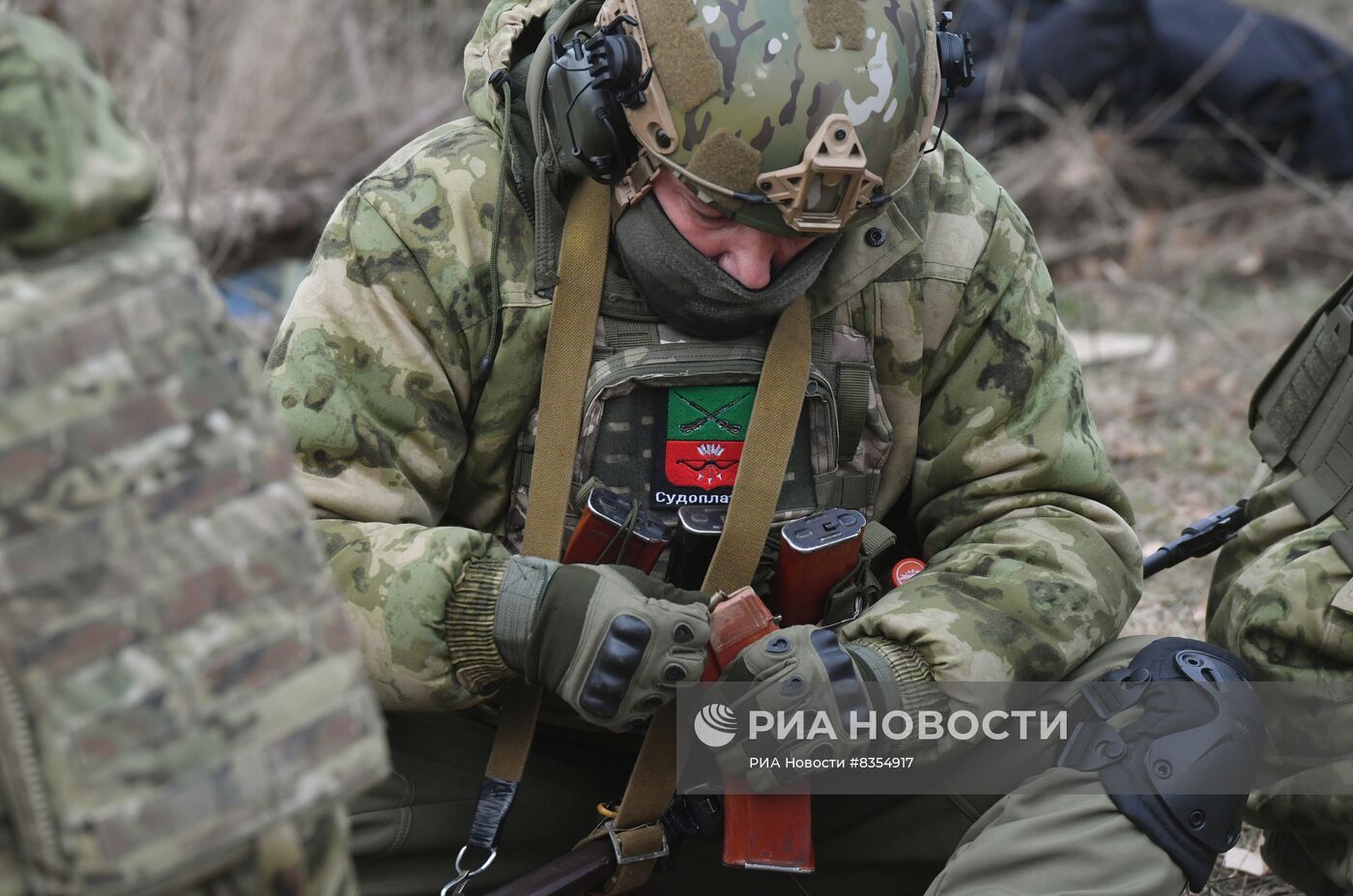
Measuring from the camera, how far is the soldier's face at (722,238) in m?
2.76

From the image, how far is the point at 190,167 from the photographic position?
5.49 m

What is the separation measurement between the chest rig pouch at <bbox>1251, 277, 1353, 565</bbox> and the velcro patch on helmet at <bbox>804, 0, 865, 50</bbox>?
1115 mm

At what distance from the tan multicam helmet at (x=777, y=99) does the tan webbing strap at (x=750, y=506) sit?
1.04 feet

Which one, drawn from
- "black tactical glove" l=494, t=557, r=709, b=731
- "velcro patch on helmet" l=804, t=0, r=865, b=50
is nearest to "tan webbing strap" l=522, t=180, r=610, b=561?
"black tactical glove" l=494, t=557, r=709, b=731

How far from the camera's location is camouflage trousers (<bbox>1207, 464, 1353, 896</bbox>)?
9.25 ft

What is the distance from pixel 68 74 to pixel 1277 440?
241cm

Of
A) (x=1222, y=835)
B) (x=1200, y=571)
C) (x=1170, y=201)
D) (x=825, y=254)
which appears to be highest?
(x=825, y=254)

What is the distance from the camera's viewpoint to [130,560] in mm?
1550

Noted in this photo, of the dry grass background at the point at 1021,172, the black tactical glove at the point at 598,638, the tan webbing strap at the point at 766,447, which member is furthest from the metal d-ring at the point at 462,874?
the dry grass background at the point at 1021,172

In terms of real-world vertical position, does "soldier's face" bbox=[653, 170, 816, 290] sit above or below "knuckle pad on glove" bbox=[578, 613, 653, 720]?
above

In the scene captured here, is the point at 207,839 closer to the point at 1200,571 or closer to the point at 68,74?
the point at 68,74

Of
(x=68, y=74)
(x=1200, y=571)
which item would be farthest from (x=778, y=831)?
(x=1200, y=571)

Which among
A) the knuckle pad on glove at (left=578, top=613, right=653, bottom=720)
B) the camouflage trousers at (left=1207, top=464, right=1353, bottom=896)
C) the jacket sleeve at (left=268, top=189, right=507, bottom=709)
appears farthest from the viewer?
the camouflage trousers at (left=1207, top=464, right=1353, bottom=896)

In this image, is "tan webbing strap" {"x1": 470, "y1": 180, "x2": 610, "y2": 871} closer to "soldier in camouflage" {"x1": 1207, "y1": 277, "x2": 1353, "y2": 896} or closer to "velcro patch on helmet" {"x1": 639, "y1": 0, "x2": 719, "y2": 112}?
"velcro patch on helmet" {"x1": 639, "y1": 0, "x2": 719, "y2": 112}
